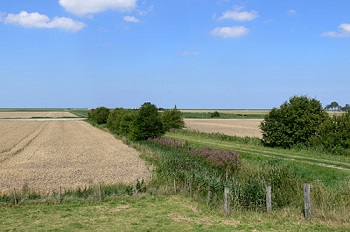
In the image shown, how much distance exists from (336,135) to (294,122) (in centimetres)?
653

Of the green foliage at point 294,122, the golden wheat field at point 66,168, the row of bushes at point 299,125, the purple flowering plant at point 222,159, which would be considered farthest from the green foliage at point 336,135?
the golden wheat field at point 66,168

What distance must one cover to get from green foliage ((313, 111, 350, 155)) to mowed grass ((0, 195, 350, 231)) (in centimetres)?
2002

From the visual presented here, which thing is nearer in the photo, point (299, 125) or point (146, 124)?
point (299, 125)

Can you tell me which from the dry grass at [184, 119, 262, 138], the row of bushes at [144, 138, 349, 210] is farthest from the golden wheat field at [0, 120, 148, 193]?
the dry grass at [184, 119, 262, 138]

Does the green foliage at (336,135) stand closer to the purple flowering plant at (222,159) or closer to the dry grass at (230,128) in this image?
the purple flowering plant at (222,159)

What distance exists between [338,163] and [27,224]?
68.7 ft

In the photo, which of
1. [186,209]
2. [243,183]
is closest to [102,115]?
[243,183]

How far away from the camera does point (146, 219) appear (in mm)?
16219

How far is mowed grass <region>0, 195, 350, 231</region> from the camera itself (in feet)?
48.1

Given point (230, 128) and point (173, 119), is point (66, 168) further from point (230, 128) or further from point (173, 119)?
point (230, 128)

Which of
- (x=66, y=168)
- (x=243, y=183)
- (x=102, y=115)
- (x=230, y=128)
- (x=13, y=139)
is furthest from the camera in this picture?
(x=102, y=115)

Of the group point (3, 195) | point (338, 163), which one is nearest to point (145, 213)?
point (3, 195)

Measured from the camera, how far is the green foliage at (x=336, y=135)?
1344 inches

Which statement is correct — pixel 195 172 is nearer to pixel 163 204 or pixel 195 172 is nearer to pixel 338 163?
pixel 163 204
